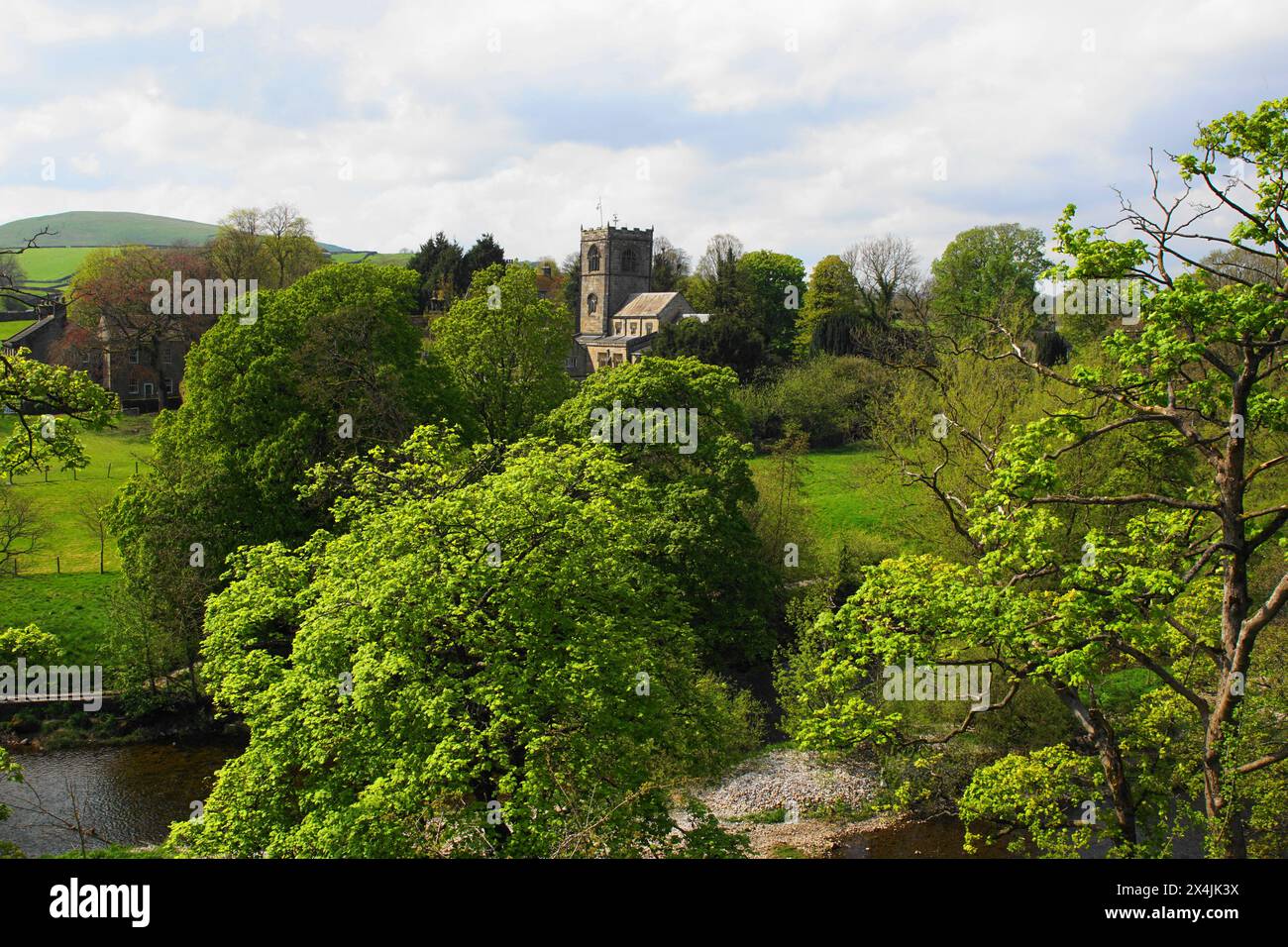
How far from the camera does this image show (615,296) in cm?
9800

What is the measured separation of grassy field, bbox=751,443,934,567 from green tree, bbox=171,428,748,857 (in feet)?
50.7

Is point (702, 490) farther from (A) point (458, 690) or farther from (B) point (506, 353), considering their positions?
(A) point (458, 690)

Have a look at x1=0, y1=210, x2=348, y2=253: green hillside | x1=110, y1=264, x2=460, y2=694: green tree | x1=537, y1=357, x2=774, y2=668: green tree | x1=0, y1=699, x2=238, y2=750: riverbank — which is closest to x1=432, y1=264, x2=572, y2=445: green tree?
x1=537, y1=357, x2=774, y2=668: green tree

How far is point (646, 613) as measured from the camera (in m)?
19.9

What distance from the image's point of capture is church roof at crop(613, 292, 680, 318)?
91.6 m

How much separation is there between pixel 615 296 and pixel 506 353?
5960 centimetres

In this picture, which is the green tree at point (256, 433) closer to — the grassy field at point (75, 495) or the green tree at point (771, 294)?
the grassy field at point (75, 495)

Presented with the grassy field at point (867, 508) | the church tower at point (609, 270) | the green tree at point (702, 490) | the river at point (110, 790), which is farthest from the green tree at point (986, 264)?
the river at point (110, 790)

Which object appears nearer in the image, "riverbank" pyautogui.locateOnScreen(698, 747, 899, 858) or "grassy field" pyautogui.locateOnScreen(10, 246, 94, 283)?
"riverbank" pyautogui.locateOnScreen(698, 747, 899, 858)

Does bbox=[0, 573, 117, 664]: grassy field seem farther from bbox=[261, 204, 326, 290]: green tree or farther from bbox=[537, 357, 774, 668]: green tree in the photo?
bbox=[261, 204, 326, 290]: green tree

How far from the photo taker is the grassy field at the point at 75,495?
3884 centimetres

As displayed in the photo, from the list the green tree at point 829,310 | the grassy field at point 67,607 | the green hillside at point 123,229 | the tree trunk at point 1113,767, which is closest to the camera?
the tree trunk at point 1113,767

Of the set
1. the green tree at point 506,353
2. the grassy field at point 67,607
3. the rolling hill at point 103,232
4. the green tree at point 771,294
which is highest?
the rolling hill at point 103,232
